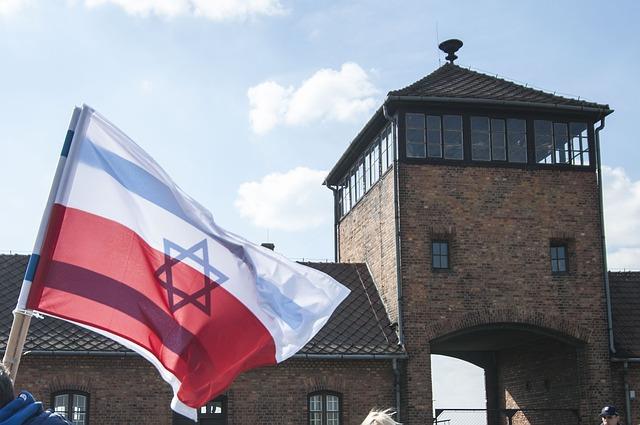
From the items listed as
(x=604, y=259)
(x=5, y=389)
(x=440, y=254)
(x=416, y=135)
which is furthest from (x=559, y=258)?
(x=5, y=389)

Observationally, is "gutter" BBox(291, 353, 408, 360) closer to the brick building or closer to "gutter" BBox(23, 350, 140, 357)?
the brick building

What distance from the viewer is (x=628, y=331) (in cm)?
2380

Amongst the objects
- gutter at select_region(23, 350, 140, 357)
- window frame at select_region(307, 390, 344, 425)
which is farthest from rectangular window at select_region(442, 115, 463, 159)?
gutter at select_region(23, 350, 140, 357)

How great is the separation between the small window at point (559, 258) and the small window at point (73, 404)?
12070 millimetres

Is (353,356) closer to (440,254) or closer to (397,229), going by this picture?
(397,229)

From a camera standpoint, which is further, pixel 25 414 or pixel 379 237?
pixel 379 237

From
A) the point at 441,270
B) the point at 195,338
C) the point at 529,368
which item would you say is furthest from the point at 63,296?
the point at 529,368

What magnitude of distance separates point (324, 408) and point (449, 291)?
166 inches

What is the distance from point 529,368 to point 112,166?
20952mm

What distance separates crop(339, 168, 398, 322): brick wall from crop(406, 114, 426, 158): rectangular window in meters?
0.82

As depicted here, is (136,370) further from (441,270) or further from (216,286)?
(216,286)

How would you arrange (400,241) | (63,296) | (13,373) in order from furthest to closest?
(400,241) → (63,296) → (13,373)

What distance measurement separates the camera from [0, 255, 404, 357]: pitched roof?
21.1 metres

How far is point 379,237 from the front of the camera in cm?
2464
